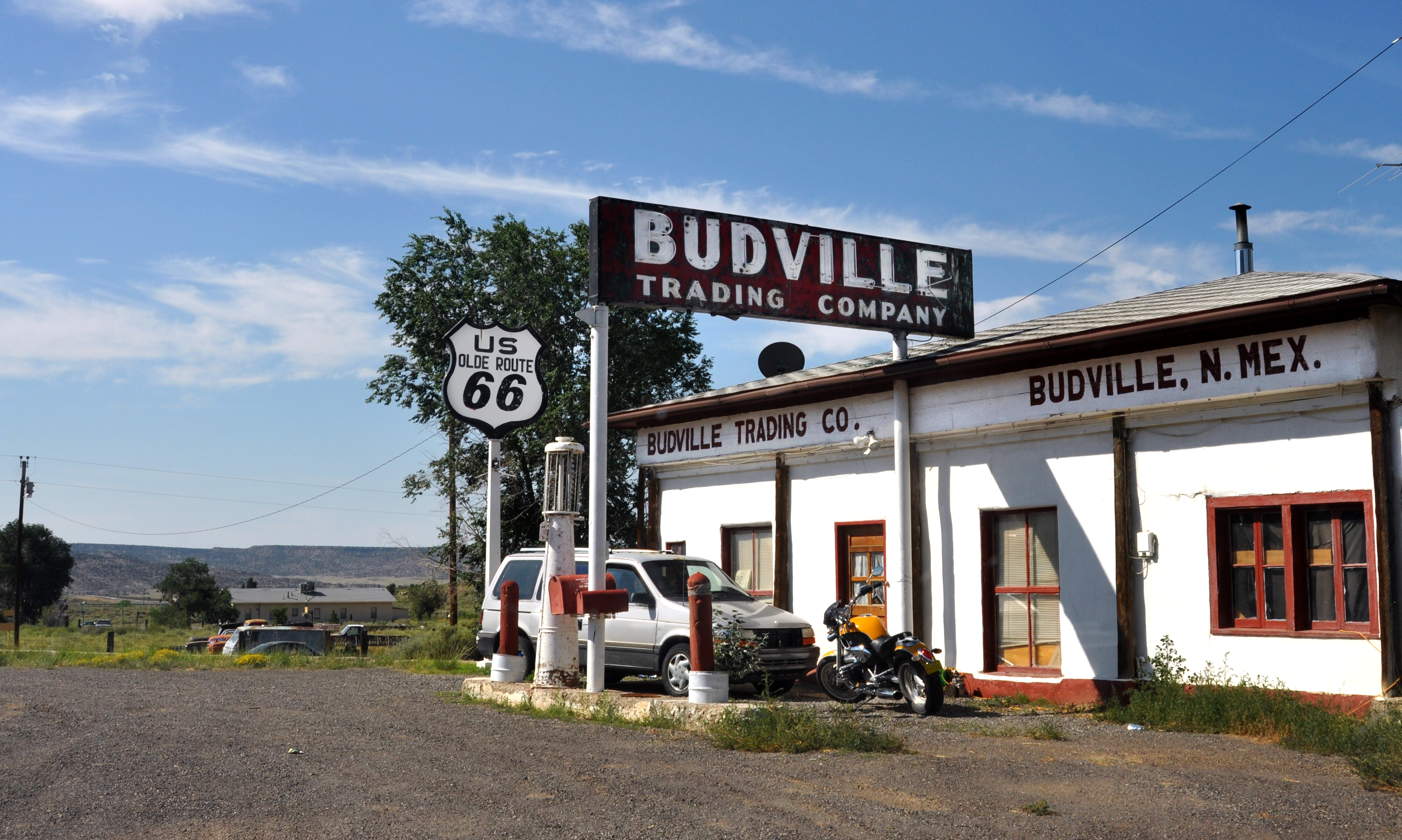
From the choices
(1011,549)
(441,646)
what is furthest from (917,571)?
(441,646)

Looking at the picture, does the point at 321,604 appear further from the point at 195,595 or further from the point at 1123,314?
the point at 1123,314

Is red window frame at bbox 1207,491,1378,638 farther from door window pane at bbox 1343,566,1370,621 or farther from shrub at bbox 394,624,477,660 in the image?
shrub at bbox 394,624,477,660

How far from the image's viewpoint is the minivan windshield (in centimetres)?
1422

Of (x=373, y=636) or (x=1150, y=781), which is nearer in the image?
(x=1150, y=781)

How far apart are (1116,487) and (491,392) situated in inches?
408

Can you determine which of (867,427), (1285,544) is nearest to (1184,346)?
(1285,544)

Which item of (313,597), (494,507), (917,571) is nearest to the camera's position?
(917,571)

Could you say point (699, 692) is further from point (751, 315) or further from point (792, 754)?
point (751, 315)

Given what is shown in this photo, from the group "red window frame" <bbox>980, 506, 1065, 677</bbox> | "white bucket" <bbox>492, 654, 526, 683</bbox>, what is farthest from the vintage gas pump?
"red window frame" <bbox>980, 506, 1065, 677</bbox>

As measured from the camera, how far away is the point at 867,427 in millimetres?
15938

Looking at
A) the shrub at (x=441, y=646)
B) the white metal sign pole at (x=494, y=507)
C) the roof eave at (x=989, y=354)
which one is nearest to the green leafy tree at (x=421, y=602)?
the shrub at (x=441, y=646)

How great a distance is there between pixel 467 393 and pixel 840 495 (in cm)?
663

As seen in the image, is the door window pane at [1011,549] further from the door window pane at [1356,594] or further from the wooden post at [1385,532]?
the wooden post at [1385,532]

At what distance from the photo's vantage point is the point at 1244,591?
12125mm
